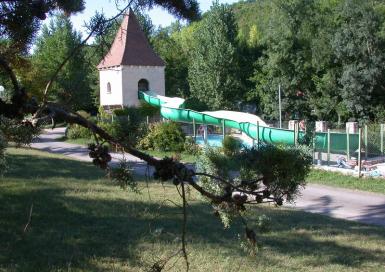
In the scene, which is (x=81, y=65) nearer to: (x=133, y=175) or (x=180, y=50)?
(x=133, y=175)

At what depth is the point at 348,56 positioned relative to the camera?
35406 mm

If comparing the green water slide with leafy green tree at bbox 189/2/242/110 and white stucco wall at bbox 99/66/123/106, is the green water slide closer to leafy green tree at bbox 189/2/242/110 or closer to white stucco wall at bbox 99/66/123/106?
white stucco wall at bbox 99/66/123/106

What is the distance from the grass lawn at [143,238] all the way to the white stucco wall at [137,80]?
23.4m

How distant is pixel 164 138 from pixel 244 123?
4.96 m

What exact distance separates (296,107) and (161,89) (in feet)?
35.5

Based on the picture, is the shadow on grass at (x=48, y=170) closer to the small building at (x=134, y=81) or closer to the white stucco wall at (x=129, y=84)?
the small building at (x=134, y=81)

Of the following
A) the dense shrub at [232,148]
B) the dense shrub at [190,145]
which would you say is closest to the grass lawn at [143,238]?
the dense shrub at [232,148]

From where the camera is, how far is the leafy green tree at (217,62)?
40719mm

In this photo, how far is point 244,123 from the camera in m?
20.8

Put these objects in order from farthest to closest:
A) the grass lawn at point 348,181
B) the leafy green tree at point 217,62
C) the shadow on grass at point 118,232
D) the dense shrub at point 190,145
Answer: the leafy green tree at point 217,62 → the dense shrub at point 190,145 → the grass lawn at point 348,181 → the shadow on grass at point 118,232

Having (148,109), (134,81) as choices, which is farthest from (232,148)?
(134,81)

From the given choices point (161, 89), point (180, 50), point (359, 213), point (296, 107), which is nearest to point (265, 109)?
point (296, 107)

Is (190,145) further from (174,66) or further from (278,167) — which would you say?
(174,66)

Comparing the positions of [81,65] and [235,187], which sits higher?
[81,65]
